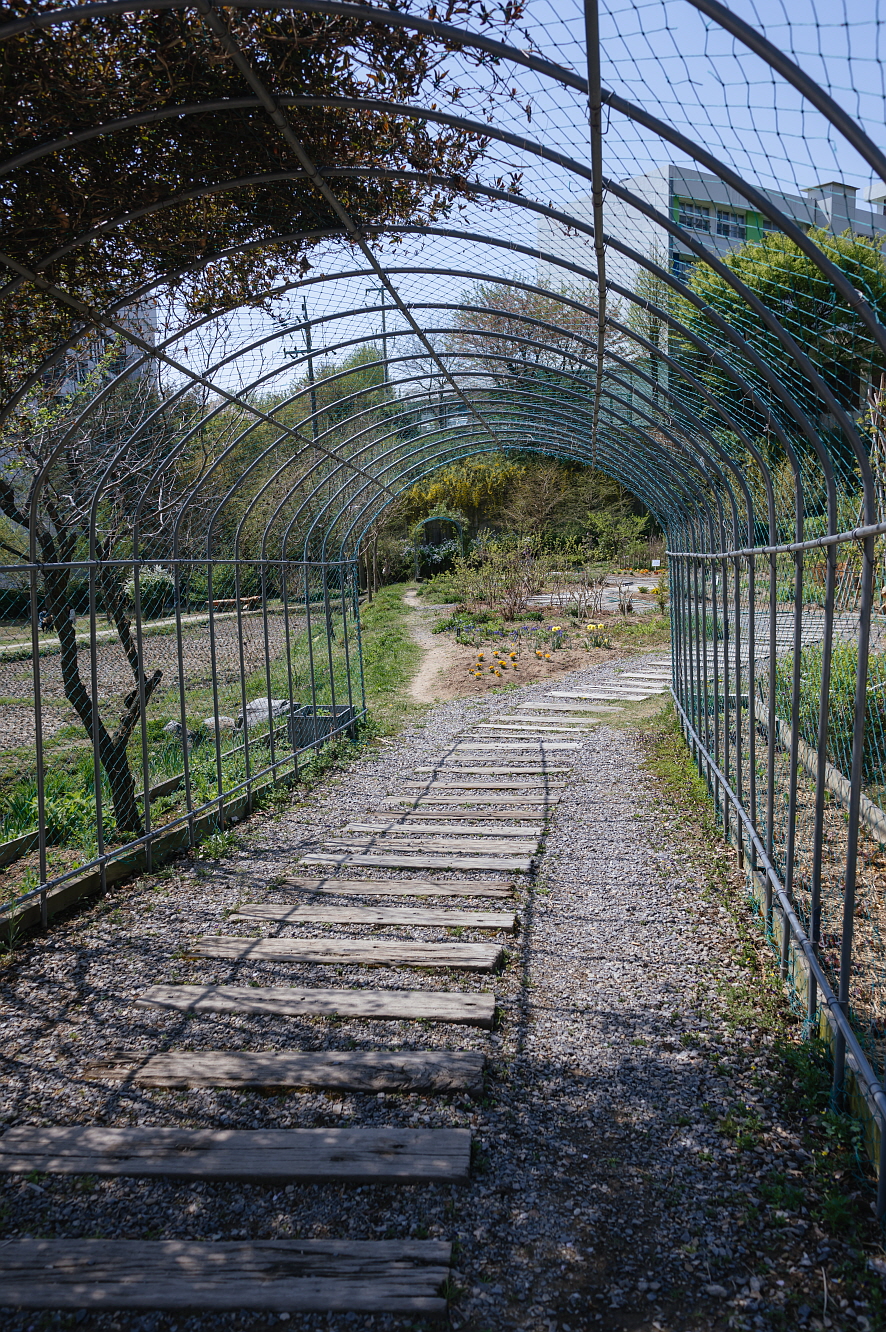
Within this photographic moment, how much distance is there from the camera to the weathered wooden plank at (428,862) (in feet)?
19.1

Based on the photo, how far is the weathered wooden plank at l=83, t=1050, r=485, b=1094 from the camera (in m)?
3.37

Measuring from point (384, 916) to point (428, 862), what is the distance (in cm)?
92

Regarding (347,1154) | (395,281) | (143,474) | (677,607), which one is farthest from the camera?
(677,607)

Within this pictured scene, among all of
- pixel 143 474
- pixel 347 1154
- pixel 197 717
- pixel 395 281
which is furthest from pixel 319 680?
pixel 347 1154

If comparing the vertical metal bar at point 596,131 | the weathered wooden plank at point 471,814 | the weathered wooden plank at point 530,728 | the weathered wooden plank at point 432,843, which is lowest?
the weathered wooden plank at point 432,843

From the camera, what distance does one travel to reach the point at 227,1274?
→ 2.42 m

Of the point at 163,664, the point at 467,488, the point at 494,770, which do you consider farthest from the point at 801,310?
the point at 467,488

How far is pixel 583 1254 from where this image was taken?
250 centimetres

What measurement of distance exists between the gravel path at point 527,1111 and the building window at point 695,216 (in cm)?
335

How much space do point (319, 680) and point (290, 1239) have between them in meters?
9.56

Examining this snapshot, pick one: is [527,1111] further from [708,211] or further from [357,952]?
[708,211]

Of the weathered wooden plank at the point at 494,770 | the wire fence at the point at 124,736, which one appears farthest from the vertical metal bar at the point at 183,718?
the weathered wooden plank at the point at 494,770

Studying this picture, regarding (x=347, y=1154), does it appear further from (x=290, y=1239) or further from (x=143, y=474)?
(x=143, y=474)

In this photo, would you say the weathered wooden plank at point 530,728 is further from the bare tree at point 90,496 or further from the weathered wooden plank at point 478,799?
the bare tree at point 90,496
